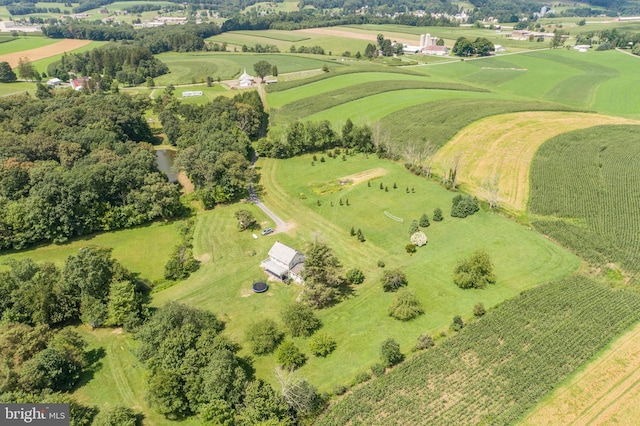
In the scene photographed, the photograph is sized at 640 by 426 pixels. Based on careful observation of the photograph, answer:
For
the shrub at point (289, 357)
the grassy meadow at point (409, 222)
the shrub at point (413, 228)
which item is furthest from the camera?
the shrub at point (413, 228)

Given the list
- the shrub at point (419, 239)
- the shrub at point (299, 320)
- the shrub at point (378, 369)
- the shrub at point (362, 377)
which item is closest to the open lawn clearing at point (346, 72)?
the shrub at point (419, 239)

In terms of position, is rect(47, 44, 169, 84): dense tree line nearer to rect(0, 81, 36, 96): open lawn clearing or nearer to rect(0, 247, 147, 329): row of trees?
rect(0, 81, 36, 96): open lawn clearing

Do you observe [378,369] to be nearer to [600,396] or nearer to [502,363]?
[502,363]

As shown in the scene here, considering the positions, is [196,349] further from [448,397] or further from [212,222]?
[212,222]

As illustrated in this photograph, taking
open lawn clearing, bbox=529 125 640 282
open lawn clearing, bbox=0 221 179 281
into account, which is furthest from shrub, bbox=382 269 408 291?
open lawn clearing, bbox=0 221 179 281

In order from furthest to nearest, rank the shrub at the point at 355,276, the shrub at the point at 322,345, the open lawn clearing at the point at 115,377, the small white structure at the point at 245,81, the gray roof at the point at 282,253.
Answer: the small white structure at the point at 245,81 → the gray roof at the point at 282,253 → the shrub at the point at 355,276 → the shrub at the point at 322,345 → the open lawn clearing at the point at 115,377

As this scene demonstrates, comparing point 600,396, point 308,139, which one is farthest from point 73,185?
point 600,396

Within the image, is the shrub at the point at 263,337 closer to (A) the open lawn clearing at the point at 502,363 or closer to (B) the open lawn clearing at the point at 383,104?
(A) the open lawn clearing at the point at 502,363
